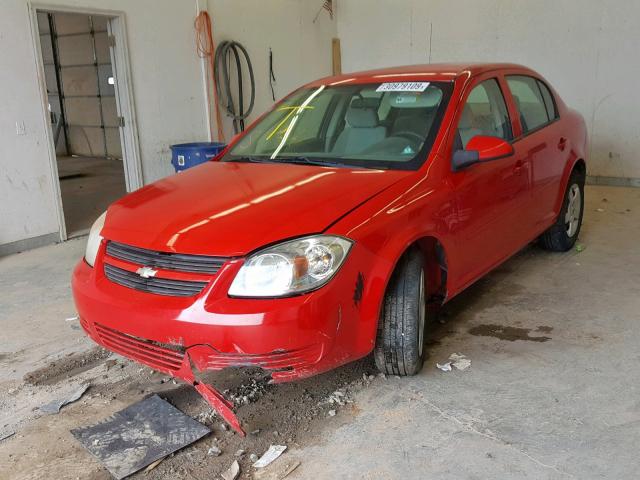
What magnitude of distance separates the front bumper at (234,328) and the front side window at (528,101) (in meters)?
2.06

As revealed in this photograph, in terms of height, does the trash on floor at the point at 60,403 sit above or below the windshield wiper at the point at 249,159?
below

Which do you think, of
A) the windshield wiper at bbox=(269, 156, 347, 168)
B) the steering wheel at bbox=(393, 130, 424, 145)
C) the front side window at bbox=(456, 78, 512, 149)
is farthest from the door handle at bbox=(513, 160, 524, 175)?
the windshield wiper at bbox=(269, 156, 347, 168)

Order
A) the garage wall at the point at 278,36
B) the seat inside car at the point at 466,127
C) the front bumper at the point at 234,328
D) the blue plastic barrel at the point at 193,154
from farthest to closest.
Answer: the garage wall at the point at 278,36 → the blue plastic barrel at the point at 193,154 → the seat inside car at the point at 466,127 → the front bumper at the point at 234,328

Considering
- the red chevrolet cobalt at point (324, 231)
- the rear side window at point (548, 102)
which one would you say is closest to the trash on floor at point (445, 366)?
the red chevrolet cobalt at point (324, 231)

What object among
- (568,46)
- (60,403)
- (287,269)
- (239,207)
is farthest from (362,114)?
(568,46)

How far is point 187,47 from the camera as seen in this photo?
22.0 ft

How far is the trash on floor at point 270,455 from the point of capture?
217 centimetres

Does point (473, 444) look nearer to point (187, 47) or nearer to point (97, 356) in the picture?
point (97, 356)

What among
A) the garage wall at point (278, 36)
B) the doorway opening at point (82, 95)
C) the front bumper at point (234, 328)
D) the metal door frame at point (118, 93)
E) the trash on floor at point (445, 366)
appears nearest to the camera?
the front bumper at point (234, 328)

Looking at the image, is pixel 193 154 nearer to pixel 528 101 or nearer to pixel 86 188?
pixel 528 101

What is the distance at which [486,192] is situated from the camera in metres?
3.05

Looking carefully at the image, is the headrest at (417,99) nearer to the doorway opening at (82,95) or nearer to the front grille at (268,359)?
the front grille at (268,359)

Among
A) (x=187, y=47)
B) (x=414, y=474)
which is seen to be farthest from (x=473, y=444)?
(x=187, y=47)

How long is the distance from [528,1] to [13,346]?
22.4 feet
